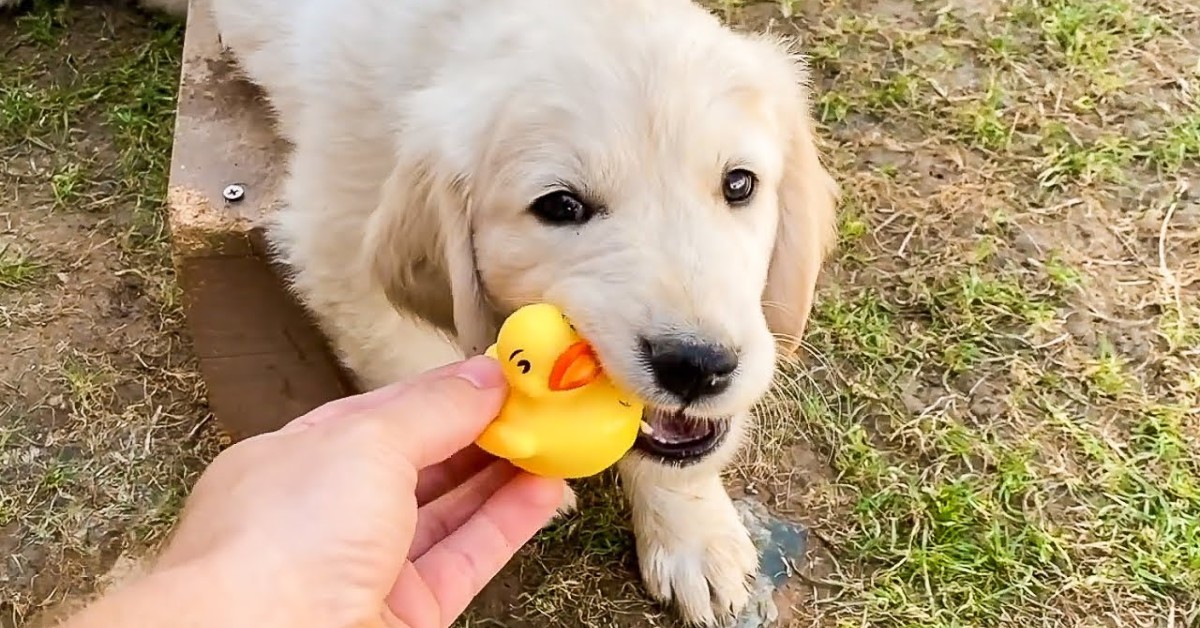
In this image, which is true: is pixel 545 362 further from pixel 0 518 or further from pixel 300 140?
pixel 0 518

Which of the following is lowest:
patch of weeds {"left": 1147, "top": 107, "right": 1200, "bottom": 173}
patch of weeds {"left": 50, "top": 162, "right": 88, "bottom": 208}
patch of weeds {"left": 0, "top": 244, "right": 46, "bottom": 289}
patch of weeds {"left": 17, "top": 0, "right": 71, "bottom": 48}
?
patch of weeds {"left": 0, "top": 244, "right": 46, "bottom": 289}

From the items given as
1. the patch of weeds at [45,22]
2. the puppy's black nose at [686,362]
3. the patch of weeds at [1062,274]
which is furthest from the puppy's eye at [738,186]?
the patch of weeds at [45,22]

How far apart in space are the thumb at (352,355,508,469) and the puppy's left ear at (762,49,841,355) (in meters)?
0.83

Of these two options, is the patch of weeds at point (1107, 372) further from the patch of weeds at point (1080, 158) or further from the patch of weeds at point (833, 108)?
the patch of weeds at point (833, 108)

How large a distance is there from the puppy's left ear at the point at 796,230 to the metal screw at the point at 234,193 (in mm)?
1126

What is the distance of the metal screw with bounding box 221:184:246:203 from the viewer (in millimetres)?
2758

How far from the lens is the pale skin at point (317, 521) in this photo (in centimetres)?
160

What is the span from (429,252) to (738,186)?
0.58m

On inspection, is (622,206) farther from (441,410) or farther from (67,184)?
(67,184)

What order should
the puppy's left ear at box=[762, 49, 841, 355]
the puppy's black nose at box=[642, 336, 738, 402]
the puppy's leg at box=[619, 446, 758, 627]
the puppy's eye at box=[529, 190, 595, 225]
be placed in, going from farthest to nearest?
the puppy's leg at box=[619, 446, 758, 627]
the puppy's left ear at box=[762, 49, 841, 355]
the puppy's eye at box=[529, 190, 595, 225]
the puppy's black nose at box=[642, 336, 738, 402]

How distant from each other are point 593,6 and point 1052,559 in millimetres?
1674

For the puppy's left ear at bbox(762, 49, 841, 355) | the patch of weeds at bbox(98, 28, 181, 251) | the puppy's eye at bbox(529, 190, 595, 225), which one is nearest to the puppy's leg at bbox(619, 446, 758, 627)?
the puppy's left ear at bbox(762, 49, 841, 355)

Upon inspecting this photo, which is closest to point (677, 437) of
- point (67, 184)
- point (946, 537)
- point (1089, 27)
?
point (946, 537)

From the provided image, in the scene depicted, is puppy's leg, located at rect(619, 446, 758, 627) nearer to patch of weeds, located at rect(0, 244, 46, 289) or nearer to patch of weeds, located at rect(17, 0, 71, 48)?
patch of weeds, located at rect(0, 244, 46, 289)
